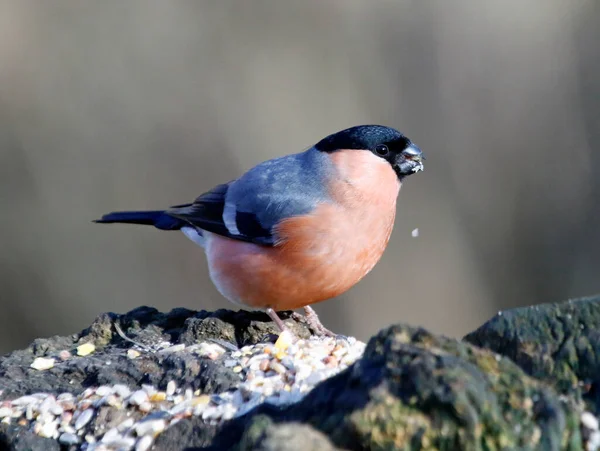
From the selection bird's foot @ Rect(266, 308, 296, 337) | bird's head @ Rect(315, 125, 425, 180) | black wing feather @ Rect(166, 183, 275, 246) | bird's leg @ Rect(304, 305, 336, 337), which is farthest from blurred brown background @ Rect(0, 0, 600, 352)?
bird's foot @ Rect(266, 308, 296, 337)

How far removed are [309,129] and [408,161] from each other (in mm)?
3060

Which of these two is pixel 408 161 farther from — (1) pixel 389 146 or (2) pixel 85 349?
(2) pixel 85 349

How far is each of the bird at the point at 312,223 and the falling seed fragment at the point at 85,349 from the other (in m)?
0.73

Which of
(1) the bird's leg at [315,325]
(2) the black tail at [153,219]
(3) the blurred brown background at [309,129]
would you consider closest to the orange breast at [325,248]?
(1) the bird's leg at [315,325]

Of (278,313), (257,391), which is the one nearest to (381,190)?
(278,313)

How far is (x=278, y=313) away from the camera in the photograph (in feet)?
11.8

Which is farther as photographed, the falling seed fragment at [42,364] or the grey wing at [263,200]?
the grey wing at [263,200]

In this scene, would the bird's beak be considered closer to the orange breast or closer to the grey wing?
the orange breast

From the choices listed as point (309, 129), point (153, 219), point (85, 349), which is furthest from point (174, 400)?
point (309, 129)

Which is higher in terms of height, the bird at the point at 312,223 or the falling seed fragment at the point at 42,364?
the bird at the point at 312,223

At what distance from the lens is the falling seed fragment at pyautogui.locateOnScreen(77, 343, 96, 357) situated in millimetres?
3071

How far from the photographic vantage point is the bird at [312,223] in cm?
343

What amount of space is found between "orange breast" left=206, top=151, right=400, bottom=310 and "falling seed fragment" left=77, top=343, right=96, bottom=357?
0.72 meters

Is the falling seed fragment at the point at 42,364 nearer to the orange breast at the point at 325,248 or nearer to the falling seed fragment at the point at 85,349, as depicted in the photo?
the falling seed fragment at the point at 85,349
